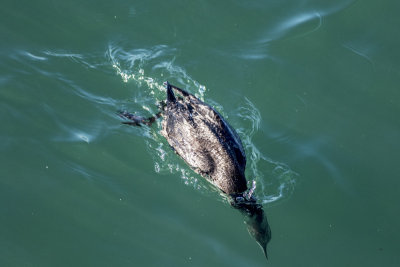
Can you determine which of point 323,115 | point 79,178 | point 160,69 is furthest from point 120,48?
point 323,115

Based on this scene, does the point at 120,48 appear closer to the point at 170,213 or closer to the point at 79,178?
the point at 79,178

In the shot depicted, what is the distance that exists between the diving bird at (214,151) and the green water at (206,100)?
0.50 meters

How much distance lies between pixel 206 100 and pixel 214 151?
1717 mm

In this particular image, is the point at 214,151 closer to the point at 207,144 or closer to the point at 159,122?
the point at 207,144

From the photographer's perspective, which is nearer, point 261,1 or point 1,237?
point 1,237

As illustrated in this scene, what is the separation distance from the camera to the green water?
24.5ft

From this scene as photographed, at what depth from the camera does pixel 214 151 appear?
7008 millimetres

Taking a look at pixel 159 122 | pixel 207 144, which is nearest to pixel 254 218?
pixel 207 144

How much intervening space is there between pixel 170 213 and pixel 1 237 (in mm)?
2437

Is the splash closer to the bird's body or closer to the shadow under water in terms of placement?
the shadow under water

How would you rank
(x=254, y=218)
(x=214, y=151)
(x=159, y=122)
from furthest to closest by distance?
(x=159, y=122)
(x=254, y=218)
(x=214, y=151)

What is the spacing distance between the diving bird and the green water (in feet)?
1.65

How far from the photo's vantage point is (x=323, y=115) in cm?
857

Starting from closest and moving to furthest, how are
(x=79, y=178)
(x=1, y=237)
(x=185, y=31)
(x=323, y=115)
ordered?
1. (x=1, y=237)
2. (x=79, y=178)
3. (x=323, y=115)
4. (x=185, y=31)
